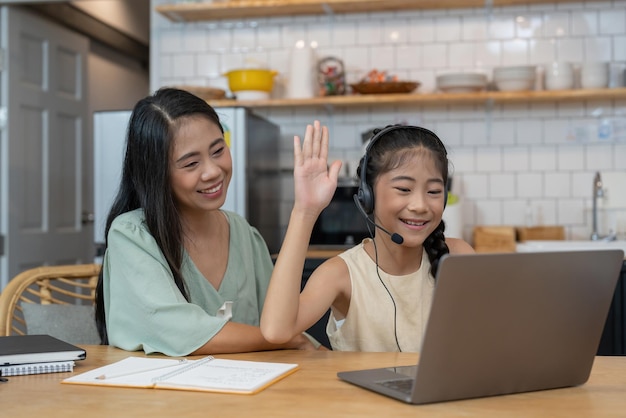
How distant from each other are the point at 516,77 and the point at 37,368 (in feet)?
10.1

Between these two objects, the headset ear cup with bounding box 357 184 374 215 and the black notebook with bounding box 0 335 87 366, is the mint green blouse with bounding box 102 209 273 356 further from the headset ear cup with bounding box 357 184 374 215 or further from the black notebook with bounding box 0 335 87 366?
the headset ear cup with bounding box 357 184 374 215

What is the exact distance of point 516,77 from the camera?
396 cm

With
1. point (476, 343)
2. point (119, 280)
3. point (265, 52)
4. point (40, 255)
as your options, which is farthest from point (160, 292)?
point (40, 255)

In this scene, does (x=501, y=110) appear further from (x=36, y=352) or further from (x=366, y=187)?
(x=36, y=352)

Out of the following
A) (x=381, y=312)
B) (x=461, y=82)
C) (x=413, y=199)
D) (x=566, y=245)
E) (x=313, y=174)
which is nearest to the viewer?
(x=313, y=174)

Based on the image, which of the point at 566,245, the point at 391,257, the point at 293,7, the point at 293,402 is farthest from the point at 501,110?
the point at 293,402

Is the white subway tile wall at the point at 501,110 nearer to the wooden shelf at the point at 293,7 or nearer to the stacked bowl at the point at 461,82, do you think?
the wooden shelf at the point at 293,7

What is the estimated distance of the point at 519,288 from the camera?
1.11 m

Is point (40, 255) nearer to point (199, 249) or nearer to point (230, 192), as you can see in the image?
point (230, 192)

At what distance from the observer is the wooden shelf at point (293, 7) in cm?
409

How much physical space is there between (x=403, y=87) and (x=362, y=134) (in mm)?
346

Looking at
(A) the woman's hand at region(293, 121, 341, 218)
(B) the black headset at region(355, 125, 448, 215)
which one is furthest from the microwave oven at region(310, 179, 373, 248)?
(A) the woman's hand at region(293, 121, 341, 218)

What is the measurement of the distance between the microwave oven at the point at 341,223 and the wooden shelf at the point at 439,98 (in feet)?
1.39

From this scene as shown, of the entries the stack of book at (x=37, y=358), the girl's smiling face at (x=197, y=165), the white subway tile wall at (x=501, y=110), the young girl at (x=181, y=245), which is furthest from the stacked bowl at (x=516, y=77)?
the stack of book at (x=37, y=358)
